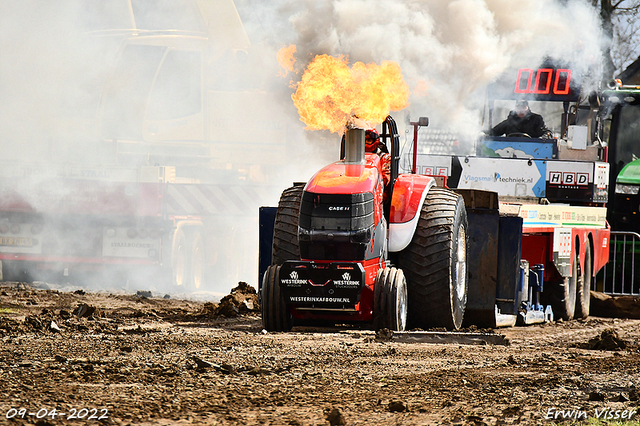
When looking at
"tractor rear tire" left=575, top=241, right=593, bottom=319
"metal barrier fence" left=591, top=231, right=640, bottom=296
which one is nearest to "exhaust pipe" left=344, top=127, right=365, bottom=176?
"tractor rear tire" left=575, top=241, right=593, bottom=319

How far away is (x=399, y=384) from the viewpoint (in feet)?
16.3

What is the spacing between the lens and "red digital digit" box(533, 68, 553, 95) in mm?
12796

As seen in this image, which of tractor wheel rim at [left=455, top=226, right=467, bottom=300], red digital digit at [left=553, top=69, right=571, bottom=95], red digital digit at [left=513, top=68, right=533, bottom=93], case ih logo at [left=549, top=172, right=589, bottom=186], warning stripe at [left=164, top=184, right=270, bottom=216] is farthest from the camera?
warning stripe at [left=164, top=184, right=270, bottom=216]

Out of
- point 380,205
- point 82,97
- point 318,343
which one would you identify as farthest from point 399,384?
point 82,97

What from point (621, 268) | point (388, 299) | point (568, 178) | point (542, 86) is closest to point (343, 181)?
point (388, 299)

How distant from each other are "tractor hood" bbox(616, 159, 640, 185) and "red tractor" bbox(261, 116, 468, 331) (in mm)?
6492

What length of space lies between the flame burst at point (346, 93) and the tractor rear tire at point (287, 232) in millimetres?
761

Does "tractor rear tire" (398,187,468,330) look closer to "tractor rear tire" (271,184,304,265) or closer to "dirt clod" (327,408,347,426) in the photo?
"tractor rear tire" (271,184,304,265)

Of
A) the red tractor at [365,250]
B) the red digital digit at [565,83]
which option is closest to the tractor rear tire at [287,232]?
the red tractor at [365,250]

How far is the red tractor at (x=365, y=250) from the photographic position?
22.6 ft

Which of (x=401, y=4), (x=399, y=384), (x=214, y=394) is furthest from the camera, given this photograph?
(x=401, y=4)

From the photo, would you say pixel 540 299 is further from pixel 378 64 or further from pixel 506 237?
pixel 378 64

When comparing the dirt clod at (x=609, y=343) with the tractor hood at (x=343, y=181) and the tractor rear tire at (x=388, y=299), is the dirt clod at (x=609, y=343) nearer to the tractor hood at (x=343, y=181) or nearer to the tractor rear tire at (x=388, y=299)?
the tractor rear tire at (x=388, y=299)

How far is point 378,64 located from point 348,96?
0.63 m
